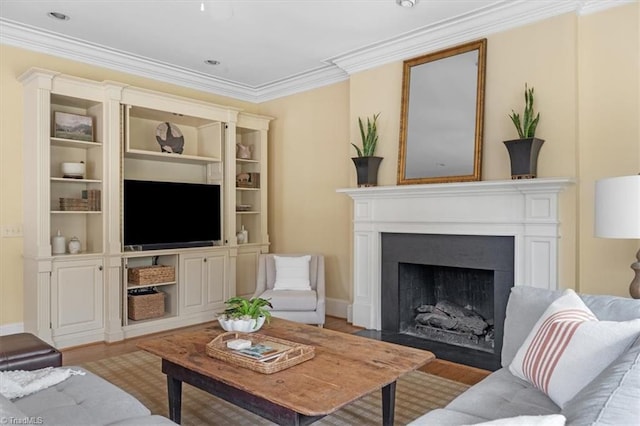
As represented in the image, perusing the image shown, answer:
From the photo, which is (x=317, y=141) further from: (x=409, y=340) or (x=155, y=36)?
(x=409, y=340)

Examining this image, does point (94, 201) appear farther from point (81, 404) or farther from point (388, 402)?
point (388, 402)

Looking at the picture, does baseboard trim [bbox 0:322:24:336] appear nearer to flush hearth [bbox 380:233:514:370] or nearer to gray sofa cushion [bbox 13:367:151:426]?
gray sofa cushion [bbox 13:367:151:426]

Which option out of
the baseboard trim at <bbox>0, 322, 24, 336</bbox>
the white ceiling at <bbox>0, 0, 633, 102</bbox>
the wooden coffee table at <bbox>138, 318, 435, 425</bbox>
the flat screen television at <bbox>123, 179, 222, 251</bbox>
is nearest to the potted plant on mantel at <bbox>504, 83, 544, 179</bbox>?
the white ceiling at <bbox>0, 0, 633, 102</bbox>

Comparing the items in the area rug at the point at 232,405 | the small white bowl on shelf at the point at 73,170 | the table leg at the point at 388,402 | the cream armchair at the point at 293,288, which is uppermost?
the small white bowl on shelf at the point at 73,170

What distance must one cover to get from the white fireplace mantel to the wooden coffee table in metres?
1.64

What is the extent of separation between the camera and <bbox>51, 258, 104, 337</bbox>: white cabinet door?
12.7 feet

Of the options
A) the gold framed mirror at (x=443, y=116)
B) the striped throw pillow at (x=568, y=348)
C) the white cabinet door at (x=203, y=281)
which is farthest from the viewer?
the white cabinet door at (x=203, y=281)

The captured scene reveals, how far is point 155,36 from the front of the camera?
13.5 feet

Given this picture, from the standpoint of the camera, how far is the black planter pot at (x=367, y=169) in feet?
14.1

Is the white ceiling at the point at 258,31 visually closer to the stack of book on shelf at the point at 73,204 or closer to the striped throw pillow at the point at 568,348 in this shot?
the stack of book on shelf at the point at 73,204

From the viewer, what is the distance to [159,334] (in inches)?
174

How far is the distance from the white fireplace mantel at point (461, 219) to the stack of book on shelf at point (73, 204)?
246 centimetres

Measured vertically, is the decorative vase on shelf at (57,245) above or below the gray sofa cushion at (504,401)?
above

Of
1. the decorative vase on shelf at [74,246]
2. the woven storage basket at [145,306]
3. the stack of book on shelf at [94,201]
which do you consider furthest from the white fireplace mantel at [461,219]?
the decorative vase on shelf at [74,246]
